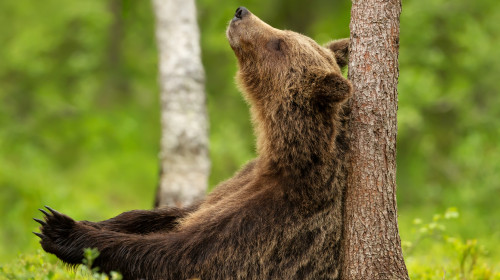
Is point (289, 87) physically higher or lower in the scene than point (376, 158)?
higher

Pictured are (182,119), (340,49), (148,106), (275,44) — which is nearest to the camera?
(275,44)

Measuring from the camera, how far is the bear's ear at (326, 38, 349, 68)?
496 centimetres

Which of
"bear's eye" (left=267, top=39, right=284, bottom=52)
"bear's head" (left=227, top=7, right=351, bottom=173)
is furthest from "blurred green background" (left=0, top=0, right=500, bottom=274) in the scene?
"bear's eye" (left=267, top=39, right=284, bottom=52)

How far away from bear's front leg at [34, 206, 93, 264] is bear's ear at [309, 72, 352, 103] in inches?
72.6

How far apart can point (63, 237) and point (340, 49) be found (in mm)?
2456

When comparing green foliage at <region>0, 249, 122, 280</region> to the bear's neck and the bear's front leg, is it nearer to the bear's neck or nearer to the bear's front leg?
the bear's front leg

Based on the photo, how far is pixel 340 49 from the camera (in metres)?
4.96

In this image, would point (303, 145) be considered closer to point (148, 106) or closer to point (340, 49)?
point (340, 49)

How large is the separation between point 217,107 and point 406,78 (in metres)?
4.46

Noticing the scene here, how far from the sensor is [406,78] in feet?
39.1

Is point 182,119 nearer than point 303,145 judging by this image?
No

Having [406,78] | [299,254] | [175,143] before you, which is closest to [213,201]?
[299,254]

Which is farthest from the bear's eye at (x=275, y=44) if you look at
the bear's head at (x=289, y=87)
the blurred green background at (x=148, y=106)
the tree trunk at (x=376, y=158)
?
the blurred green background at (x=148, y=106)

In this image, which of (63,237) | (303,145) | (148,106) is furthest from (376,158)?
(148,106)
